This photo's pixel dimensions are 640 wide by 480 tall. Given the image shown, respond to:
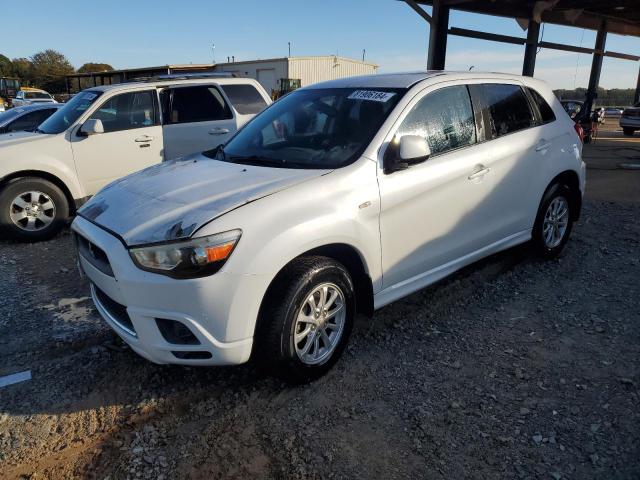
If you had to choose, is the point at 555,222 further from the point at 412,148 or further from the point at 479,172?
the point at 412,148

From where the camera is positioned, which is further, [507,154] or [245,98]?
[245,98]

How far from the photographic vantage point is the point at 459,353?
3.43m

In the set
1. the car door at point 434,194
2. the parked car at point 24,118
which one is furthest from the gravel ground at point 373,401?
the parked car at point 24,118

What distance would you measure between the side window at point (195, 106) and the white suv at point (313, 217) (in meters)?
2.98

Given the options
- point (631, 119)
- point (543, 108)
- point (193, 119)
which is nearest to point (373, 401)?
point (543, 108)

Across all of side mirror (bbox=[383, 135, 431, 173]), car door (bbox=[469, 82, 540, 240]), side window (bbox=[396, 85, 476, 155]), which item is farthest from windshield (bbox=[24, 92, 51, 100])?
side mirror (bbox=[383, 135, 431, 173])

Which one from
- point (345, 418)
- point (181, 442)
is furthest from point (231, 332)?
point (345, 418)

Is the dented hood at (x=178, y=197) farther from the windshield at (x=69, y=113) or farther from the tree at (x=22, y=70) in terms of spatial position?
the tree at (x=22, y=70)

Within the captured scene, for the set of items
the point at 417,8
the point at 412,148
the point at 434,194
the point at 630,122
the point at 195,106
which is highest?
the point at 417,8

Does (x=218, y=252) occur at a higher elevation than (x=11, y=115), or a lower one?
lower

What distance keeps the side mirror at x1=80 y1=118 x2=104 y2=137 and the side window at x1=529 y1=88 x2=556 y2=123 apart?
4.85 meters

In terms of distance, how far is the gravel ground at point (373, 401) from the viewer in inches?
96.7

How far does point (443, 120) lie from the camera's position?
12.1ft

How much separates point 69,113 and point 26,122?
14.1ft
